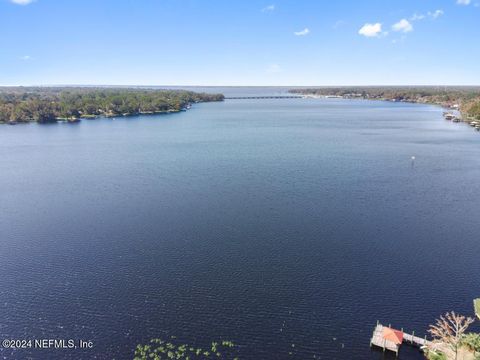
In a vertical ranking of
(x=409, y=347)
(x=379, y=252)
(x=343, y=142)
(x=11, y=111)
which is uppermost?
(x=11, y=111)

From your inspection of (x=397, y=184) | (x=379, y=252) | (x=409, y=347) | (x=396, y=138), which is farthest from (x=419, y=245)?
→ (x=396, y=138)

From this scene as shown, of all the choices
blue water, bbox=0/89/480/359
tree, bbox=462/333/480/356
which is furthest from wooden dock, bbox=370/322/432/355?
tree, bbox=462/333/480/356

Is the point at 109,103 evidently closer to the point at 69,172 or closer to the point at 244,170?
the point at 69,172

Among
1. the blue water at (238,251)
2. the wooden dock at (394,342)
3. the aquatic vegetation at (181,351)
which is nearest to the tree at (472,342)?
the wooden dock at (394,342)

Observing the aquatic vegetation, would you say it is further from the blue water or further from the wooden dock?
the wooden dock

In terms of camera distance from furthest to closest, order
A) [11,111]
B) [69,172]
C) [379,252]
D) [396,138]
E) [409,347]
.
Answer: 1. [11,111]
2. [396,138]
3. [69,172]
4. [379,252]
5. [409,347]

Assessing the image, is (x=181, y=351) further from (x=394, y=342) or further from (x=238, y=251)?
(x=394, y=342)
